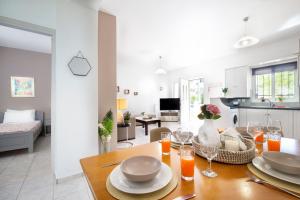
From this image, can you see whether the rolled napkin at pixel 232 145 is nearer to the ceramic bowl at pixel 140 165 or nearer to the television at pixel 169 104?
the ceramic bowl at pixel 140 165

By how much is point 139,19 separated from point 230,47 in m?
2.81

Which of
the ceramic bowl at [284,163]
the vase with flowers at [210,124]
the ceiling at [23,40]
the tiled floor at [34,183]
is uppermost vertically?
the ceiling at [23,40]

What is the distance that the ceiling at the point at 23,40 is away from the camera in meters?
3.24

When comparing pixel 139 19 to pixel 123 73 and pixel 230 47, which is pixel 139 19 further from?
pixel 123 73

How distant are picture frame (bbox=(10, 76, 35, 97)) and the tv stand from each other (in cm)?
474

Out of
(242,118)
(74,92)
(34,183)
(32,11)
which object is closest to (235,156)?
(74,92)

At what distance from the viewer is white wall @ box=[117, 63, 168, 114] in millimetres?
5836

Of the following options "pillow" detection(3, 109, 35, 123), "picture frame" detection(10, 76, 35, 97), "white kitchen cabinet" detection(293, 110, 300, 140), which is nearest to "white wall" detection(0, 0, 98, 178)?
"pillow" detection(3, 109, 35, 123)

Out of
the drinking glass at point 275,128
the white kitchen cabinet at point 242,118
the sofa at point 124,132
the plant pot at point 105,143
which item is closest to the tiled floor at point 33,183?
the plant pot at point 105,143

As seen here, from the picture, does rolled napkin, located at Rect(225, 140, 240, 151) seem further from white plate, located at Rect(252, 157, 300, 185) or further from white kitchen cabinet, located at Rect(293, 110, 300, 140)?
white kitchen cabinet, located at Rect(293, 110, 300, 140)

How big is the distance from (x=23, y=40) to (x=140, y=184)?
4.90m

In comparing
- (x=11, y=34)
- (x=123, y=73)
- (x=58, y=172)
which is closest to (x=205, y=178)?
(x=58, y=172)

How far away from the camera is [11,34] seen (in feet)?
10.9

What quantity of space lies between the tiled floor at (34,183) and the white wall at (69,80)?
0.18 meters
